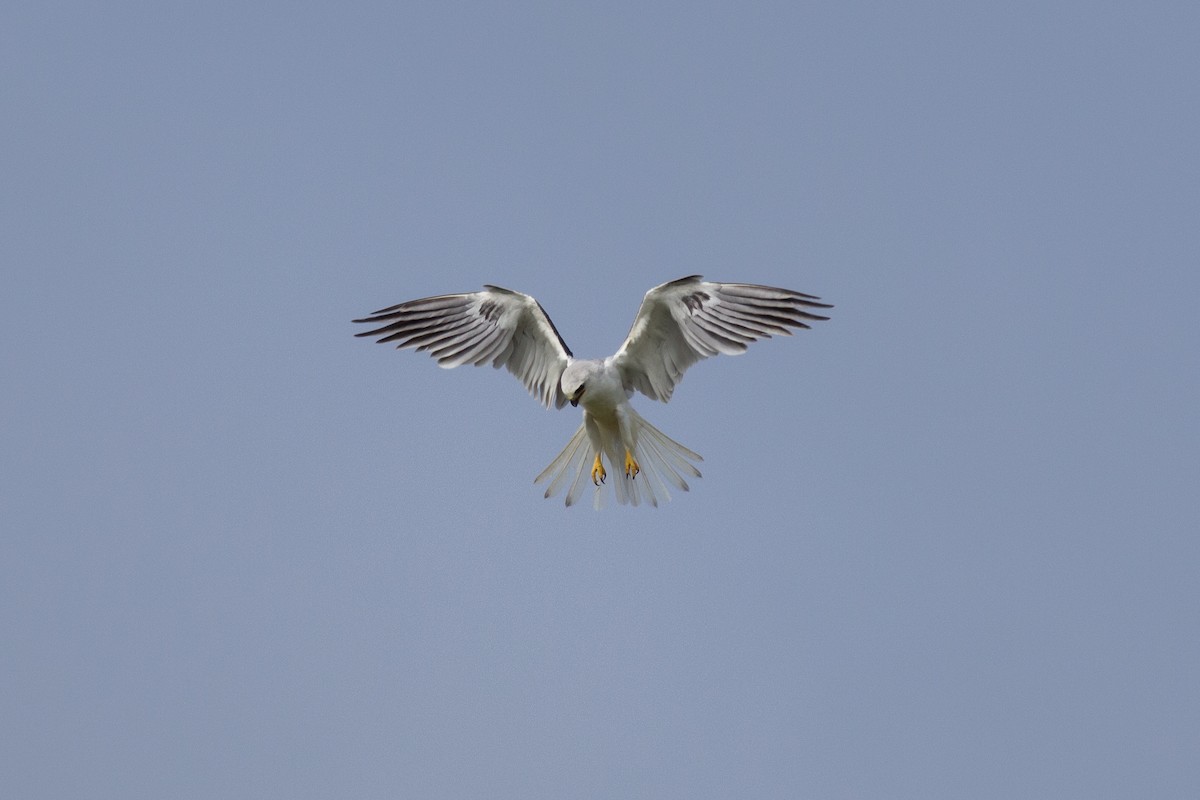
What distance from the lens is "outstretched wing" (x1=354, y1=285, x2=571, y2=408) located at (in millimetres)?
17641

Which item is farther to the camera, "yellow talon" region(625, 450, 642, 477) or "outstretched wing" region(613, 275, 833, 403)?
"yellow talon" region(625, 450, 642, 477)

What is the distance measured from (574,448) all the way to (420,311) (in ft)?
7.46

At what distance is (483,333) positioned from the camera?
17734mm

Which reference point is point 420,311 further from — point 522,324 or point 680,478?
point 680,478

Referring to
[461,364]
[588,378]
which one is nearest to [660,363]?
[588,378]

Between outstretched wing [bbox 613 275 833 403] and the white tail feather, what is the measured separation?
2.01 feet

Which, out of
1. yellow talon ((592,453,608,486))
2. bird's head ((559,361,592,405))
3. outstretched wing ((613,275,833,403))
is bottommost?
yellow talon ((592,453,608,486))

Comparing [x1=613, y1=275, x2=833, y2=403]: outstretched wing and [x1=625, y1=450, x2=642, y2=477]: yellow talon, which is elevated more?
[x1=613, y1=275, x2=833, y2=403]: outstretched wing

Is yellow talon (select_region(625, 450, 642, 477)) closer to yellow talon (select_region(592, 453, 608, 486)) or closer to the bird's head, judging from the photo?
yellow talon (select_region(592, 453, 608, 486))

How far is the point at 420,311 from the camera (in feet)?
58.6

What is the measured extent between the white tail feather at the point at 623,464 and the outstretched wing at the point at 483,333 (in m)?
0.63

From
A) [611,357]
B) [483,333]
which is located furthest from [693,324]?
[483,333]

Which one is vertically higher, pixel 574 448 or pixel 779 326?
pixel 779 326

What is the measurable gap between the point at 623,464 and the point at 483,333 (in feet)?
6.86
